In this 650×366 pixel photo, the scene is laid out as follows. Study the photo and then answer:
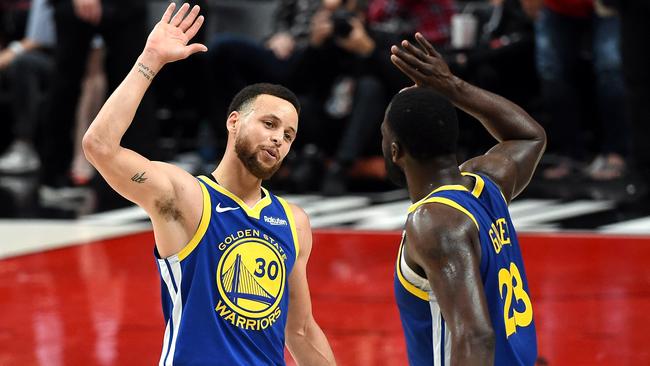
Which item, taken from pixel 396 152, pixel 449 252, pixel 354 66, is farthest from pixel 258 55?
pixel 449 252

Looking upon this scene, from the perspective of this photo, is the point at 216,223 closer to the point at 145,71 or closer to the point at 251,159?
the point at 251,159

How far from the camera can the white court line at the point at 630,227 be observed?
7.06m

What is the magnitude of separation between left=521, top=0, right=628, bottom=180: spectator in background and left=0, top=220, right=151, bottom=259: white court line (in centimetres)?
337

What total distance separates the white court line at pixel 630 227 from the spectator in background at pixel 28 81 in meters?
5.36

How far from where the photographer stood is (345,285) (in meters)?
5.91

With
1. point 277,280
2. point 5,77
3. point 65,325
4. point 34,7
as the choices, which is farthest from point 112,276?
point 5,77

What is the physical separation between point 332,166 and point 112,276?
3.14 metres

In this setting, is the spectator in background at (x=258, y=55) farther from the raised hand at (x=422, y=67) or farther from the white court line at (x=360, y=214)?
the raised hand at (x=422, y=67)

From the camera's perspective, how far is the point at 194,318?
3273 millimetres

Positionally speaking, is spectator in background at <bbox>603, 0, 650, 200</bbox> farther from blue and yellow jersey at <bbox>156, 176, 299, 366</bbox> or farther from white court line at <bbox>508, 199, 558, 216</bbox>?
blue and yellow jersey at <bbox>156, 176, 299, 366</bbox>

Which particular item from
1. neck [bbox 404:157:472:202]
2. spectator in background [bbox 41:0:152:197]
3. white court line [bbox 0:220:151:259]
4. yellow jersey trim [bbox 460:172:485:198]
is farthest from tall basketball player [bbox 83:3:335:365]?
spectator in background [bbox 41:0:152:197]

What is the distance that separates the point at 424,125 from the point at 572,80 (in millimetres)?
6386

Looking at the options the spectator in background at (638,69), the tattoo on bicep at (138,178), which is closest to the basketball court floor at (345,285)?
the spectator in background at (638,69)

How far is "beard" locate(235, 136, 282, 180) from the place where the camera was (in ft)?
11.0
